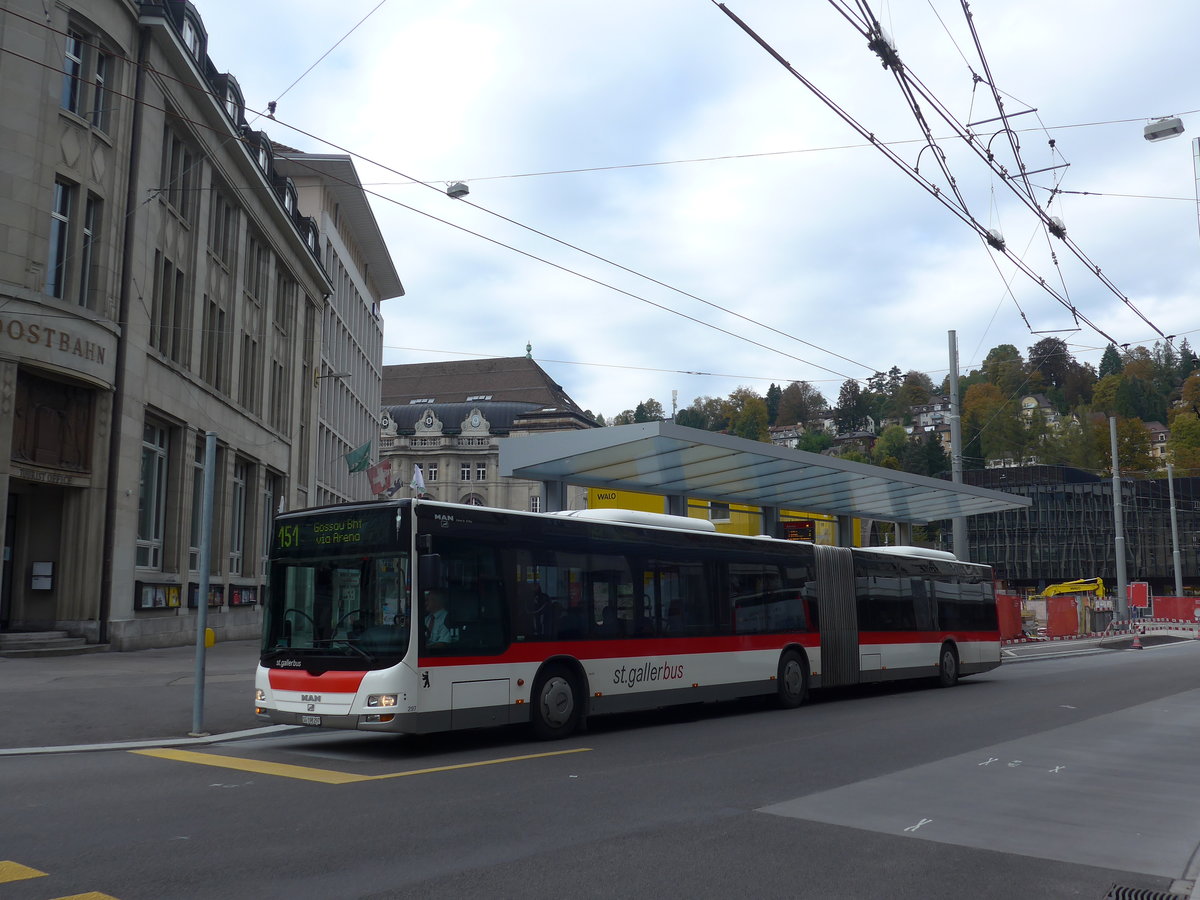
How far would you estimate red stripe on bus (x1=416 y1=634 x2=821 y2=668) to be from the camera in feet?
39.9

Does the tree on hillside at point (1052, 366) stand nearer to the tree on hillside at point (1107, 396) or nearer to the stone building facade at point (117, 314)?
the tree on hillside at point (1107, 396)

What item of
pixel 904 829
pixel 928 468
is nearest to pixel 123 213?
pixel 904 829

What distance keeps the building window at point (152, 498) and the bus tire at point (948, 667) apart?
18330mm

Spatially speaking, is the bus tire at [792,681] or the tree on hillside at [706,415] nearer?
the bus tire at [792,681]

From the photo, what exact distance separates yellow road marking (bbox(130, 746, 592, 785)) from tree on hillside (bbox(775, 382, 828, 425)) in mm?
168713

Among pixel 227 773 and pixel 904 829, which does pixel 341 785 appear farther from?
pixel 904 829

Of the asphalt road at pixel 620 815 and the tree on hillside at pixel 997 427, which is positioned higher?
the tree on hillside at pixel 997 427

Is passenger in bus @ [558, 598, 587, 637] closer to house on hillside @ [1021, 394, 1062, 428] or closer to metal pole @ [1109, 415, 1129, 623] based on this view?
metal pole @ [1109, 415, 1129, 623]

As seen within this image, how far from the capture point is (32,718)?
13.0 metres

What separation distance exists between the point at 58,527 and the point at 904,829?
2067 centimetres

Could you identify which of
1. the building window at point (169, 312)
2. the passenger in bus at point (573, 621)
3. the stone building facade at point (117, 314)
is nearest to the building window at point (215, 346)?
the stone building facade at point (117, 314)

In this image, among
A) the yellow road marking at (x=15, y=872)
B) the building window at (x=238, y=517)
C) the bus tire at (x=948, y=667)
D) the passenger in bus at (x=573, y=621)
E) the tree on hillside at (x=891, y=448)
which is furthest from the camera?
the tree on hillside at (x=891, y=448)

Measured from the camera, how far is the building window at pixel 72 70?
22672 millimetres

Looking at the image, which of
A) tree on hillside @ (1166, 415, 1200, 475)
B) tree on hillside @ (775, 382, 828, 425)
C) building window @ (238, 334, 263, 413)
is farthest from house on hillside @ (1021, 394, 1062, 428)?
building window @ (238, 334, 263, 413)
